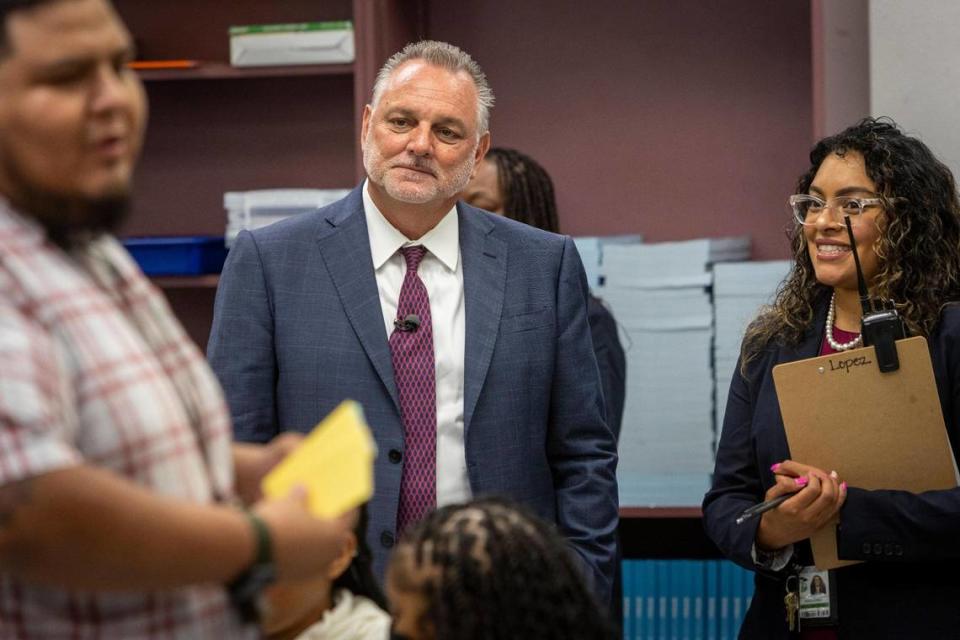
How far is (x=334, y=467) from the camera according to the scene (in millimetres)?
990

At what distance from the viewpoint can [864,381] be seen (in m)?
2.20

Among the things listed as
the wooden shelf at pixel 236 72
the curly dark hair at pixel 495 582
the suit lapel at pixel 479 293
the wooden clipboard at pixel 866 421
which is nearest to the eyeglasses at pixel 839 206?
the wooden clipboard at pixel 866 421

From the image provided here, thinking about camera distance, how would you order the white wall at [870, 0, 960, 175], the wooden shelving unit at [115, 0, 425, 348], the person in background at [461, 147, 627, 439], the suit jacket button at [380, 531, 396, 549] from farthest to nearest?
the wooden shelving unit at [115, 0, 425, 348] → the person in background at [461, 147, 627, 439] → the white wall at [870, 0, 960, 175] → the suit jacket button at [380, 531, 396, 549]

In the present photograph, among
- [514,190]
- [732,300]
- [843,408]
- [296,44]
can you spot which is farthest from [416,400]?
[296,44]

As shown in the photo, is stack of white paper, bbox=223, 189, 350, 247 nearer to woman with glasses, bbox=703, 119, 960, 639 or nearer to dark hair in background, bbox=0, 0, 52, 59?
woman with glasses, bbox=703, 119, 960, 639

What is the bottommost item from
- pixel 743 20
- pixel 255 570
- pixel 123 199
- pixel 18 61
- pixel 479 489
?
pixel 479 489

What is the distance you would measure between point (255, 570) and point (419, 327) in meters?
1.20

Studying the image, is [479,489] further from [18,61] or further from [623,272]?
[623,272]

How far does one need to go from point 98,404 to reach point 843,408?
154cm

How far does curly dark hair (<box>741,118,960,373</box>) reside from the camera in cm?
232

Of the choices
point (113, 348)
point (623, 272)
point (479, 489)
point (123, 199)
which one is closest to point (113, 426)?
point (113, 348)

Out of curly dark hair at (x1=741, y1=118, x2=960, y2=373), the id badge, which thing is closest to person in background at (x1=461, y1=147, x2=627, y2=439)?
curly dark hair at (x1=741, y1=118, x2=960, y2=373)

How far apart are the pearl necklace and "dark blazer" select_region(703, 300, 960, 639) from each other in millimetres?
30

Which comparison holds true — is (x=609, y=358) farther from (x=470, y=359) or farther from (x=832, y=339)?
(x=470, y=359)
